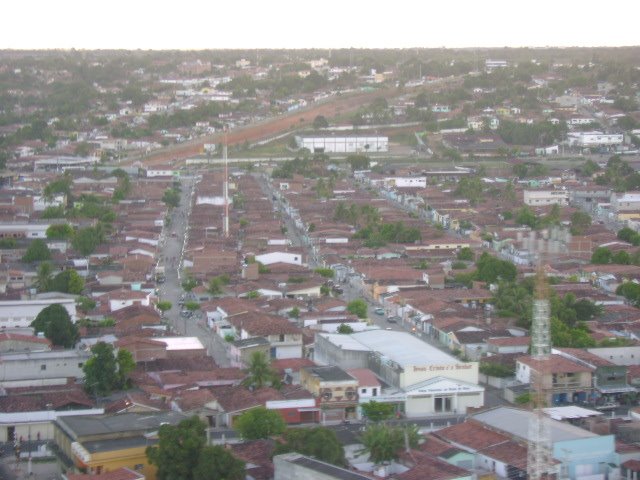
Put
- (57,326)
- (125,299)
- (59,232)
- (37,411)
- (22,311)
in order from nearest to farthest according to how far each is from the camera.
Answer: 1. (37,411)
2. (57,326)
3. (22,311)
4. (125,299)
5. (59,232)

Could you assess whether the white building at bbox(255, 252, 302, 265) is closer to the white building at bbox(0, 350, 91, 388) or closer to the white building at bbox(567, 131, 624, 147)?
the white building at bbox(0, 350, 91, 388)

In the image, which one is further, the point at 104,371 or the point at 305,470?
the point at 104,371

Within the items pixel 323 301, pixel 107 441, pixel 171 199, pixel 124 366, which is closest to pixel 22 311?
pixel 124 366

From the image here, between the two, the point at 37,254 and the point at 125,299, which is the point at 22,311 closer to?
the point at 125,299

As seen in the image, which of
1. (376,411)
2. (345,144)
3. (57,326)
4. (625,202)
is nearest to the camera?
(376,411)

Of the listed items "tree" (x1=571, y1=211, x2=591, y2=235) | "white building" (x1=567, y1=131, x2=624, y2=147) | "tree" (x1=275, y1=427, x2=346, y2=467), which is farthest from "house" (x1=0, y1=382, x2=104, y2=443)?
"white building" (x1=567, y1=131, x2=624, y2=147)

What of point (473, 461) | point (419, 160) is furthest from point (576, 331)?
point (419, 160)
